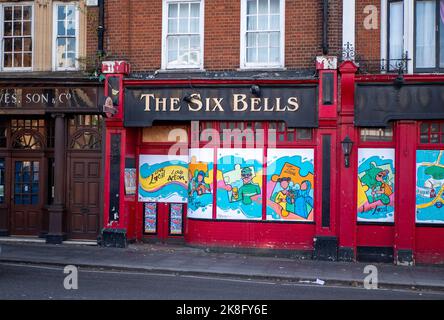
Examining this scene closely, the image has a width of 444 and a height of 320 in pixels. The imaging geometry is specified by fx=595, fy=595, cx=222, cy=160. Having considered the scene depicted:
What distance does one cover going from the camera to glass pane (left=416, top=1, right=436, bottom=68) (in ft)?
48.3

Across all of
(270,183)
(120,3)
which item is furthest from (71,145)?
(270,183)

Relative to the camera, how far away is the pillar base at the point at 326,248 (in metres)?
14.8

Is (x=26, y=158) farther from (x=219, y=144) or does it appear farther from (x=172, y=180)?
(x=219, y=144)

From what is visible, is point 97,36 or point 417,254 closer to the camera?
point 417,254

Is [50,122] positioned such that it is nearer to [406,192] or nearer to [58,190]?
[58,190]

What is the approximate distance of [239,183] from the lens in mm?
15664

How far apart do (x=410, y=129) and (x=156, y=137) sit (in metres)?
6.72

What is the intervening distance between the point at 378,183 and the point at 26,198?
9.80 metres

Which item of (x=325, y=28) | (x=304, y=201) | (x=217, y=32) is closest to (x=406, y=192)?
(x=304, y=201)

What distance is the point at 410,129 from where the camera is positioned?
47.6 ft

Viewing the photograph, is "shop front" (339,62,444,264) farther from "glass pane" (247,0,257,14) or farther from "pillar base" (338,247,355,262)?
"glass pane" (247,0,257,14)
